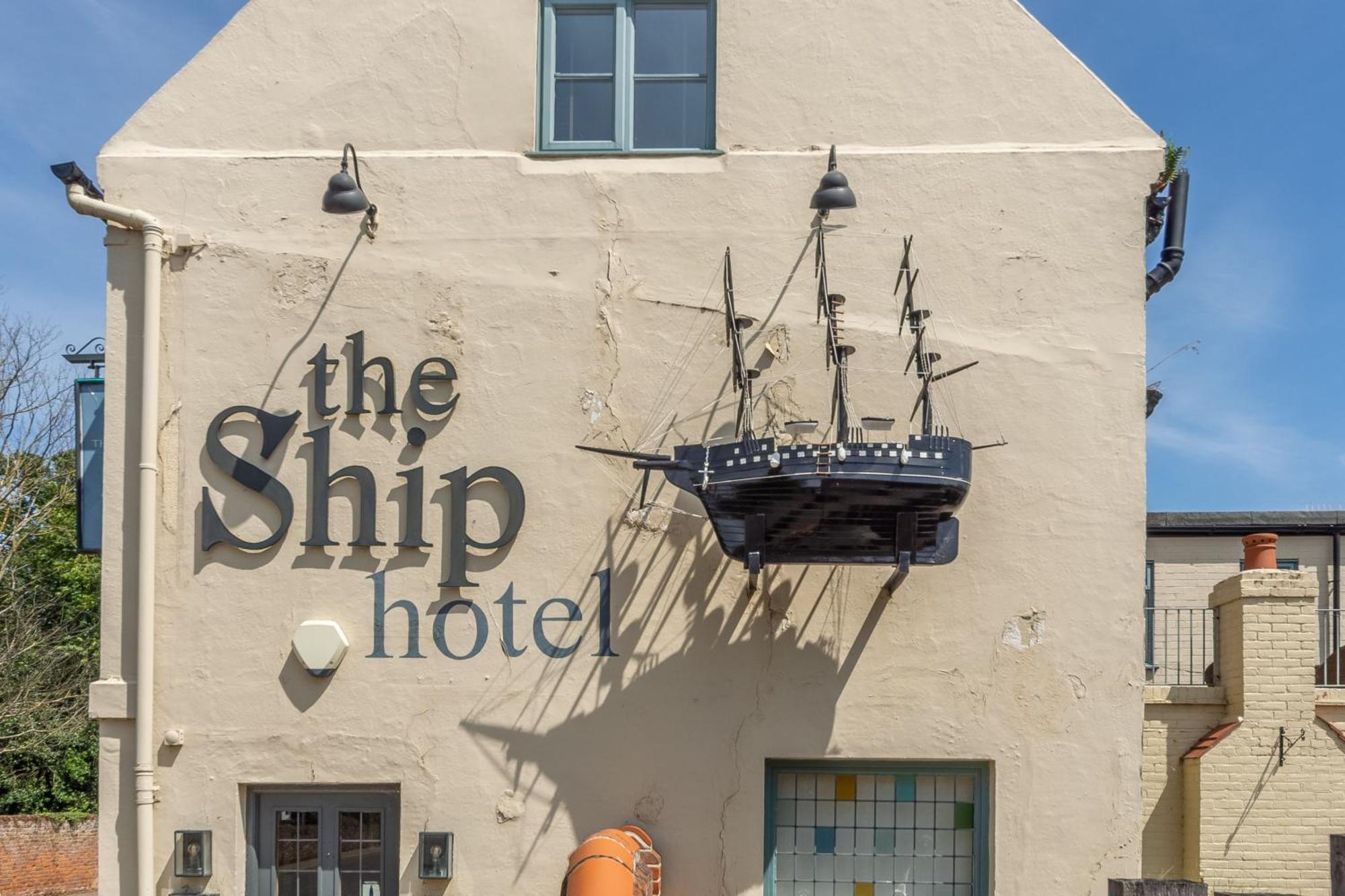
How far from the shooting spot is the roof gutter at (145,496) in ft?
27.7

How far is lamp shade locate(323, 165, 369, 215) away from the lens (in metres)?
8.33

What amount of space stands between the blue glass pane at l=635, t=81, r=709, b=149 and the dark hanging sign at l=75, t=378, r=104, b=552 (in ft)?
13.6

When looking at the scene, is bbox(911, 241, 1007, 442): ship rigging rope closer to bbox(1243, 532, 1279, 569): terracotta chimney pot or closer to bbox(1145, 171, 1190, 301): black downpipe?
bbox(1145, 171, 1190, 301): black downpipe

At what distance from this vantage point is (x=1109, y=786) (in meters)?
8.22

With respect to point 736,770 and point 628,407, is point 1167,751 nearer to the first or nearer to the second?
point 736,770

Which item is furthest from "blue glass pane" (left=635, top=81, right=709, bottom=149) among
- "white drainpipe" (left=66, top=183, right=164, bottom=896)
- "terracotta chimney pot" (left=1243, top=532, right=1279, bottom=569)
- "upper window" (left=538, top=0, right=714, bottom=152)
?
"terracotta chimney pot" (left=1243, top=532, right=1279, bottom=569)

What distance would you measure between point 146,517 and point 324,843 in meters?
2.40

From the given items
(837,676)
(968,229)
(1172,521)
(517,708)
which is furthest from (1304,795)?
(1172,521)

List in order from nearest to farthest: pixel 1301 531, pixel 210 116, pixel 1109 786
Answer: pixel 1109 786 < pixel 210 116 < pixel 1301 531

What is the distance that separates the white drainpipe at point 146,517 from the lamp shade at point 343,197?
1318mm

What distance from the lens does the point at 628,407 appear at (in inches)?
340

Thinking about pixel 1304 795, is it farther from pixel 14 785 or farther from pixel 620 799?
pixel 14 785

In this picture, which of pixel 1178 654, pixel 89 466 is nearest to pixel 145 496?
pixel 89 466

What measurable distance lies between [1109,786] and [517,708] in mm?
3714
